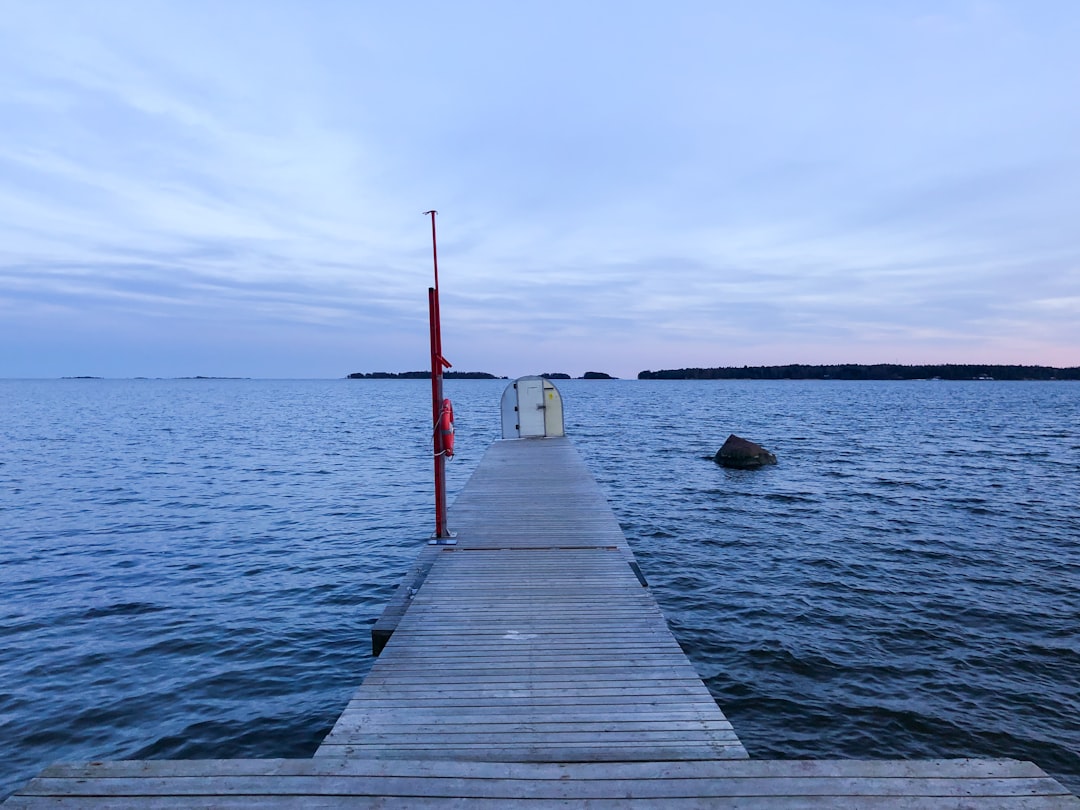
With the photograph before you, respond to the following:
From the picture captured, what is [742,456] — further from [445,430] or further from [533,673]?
[533,673]

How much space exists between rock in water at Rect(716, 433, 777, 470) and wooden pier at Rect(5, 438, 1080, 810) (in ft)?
63.5

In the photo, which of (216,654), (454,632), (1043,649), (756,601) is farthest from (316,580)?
(1043,649)

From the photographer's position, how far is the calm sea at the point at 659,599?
23.8 feet

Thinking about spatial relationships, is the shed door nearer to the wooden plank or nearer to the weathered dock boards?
the weathered dock boards

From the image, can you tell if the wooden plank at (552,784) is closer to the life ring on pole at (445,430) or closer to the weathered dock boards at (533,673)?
the weathered dock boards at (533,673)

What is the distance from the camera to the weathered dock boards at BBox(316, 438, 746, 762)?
453 centimetres

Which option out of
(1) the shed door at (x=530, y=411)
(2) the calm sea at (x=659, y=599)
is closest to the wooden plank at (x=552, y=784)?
(2) the calm sea at (x=659, y=599)

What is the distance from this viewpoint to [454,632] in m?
6.69

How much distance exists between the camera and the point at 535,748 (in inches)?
176

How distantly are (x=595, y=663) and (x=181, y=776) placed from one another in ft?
10.8

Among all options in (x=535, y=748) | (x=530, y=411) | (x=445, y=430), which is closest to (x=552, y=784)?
(x=535, y=748)

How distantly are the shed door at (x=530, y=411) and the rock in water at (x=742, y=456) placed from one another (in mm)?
7612

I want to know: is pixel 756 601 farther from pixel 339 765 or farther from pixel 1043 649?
pixel 339 765

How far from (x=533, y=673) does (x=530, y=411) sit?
1994 cm
